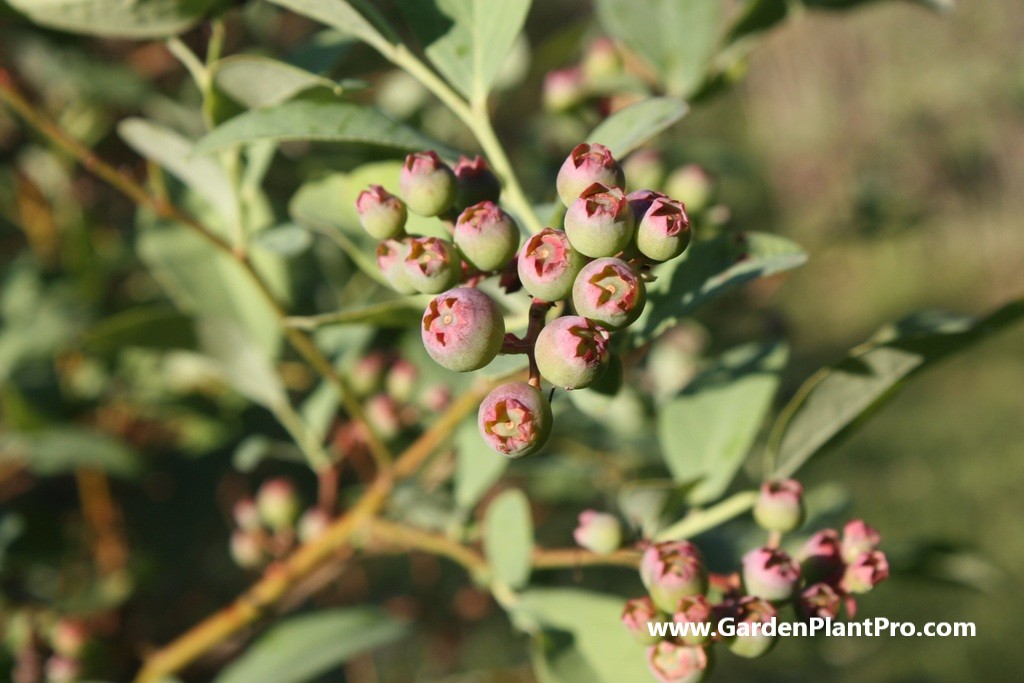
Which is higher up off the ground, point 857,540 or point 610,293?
point 610,293

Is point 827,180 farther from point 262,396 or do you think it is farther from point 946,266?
point 262,396

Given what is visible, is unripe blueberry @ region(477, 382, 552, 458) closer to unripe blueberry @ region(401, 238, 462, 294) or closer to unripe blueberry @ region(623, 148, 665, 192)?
unripe blueberry @ region(401, 238, 462, 294)

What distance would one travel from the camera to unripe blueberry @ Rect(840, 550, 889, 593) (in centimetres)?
69

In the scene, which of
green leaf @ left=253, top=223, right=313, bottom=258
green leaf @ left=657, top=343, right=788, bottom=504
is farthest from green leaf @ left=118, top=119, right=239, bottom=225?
green leaf @ left=657, top=343, right=788, bottom=504

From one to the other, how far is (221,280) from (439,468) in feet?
1.27

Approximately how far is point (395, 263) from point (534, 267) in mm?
130

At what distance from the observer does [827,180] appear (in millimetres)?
8156

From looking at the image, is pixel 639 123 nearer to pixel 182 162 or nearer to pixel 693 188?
pixel 693 188

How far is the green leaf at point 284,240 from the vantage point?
84cm

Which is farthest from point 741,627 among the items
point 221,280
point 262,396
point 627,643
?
point 221,280

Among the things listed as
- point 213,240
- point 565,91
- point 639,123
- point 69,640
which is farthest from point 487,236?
point 69,640

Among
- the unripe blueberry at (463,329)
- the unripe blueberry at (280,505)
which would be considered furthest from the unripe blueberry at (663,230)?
the unripe blueberry at (280,505)

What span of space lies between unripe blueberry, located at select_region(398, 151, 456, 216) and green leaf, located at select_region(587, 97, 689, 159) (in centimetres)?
13

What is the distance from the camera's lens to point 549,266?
56cm
